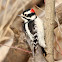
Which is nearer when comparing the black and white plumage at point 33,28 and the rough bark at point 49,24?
the rough bark at point 49,24

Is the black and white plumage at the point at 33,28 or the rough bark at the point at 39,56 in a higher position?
the black and white plumage at the point at 33,28

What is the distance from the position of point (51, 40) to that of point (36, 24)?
0.19m

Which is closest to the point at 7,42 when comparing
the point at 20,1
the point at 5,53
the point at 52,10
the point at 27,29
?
the point at 5,53

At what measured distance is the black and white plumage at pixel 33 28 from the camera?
1.83m

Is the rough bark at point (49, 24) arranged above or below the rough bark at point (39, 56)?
above

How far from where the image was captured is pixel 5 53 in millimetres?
2707

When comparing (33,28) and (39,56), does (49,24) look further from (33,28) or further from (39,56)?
(39,56)

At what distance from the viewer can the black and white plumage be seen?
1.83m

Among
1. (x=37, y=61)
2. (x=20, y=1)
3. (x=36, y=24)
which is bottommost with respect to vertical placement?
(x=37, y=61)

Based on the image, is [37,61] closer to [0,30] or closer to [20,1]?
[0,30]

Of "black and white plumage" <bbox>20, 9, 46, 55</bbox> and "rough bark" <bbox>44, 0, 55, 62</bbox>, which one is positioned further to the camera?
"black and white plumage" <bbox>20, 9, 46, 55</bbox>

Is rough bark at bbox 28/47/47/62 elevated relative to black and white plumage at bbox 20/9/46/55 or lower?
lower

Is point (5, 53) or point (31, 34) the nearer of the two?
point (31, 34)

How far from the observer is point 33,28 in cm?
184
